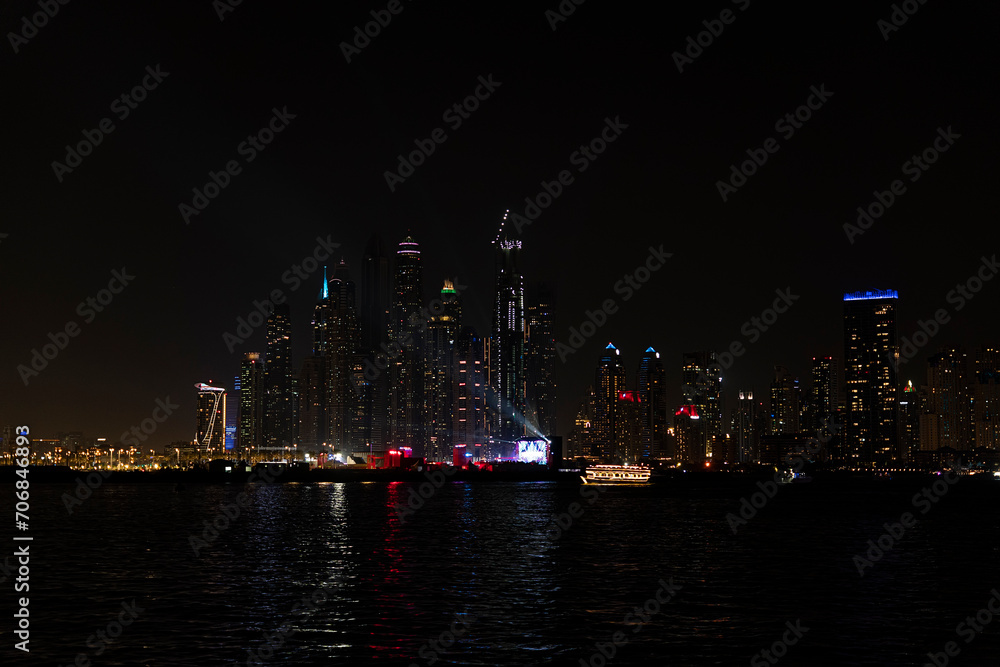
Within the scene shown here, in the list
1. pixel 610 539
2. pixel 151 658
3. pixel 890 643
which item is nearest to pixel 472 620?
pixel 151 658

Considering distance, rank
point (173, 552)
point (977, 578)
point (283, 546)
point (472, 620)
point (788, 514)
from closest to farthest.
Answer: point (472, 620) < point (977, 578) < point (173, 552) < point (283, 546) < point (788, 514)

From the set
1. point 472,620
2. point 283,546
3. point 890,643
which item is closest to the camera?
point 890,643

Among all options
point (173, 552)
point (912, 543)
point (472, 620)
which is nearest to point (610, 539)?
point (912, 543)

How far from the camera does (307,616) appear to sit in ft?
126

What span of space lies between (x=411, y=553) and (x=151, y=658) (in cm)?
3358

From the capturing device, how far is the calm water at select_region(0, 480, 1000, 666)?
106 feet

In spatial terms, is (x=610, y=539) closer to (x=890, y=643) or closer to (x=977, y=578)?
(x=977, y=578)

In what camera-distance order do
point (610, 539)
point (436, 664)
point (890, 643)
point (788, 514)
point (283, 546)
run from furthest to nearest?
point (788, 514) → point (610, 539) → point (283, 546) → point (890, 643) → point (436, 664)

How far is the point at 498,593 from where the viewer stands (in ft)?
148

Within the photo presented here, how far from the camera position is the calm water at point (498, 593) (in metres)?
32.3

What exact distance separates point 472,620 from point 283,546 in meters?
34.5

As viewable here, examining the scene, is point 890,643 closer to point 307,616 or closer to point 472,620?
point 472,620

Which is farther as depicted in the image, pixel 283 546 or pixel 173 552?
pixel 283 546

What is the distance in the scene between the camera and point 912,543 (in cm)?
7469
